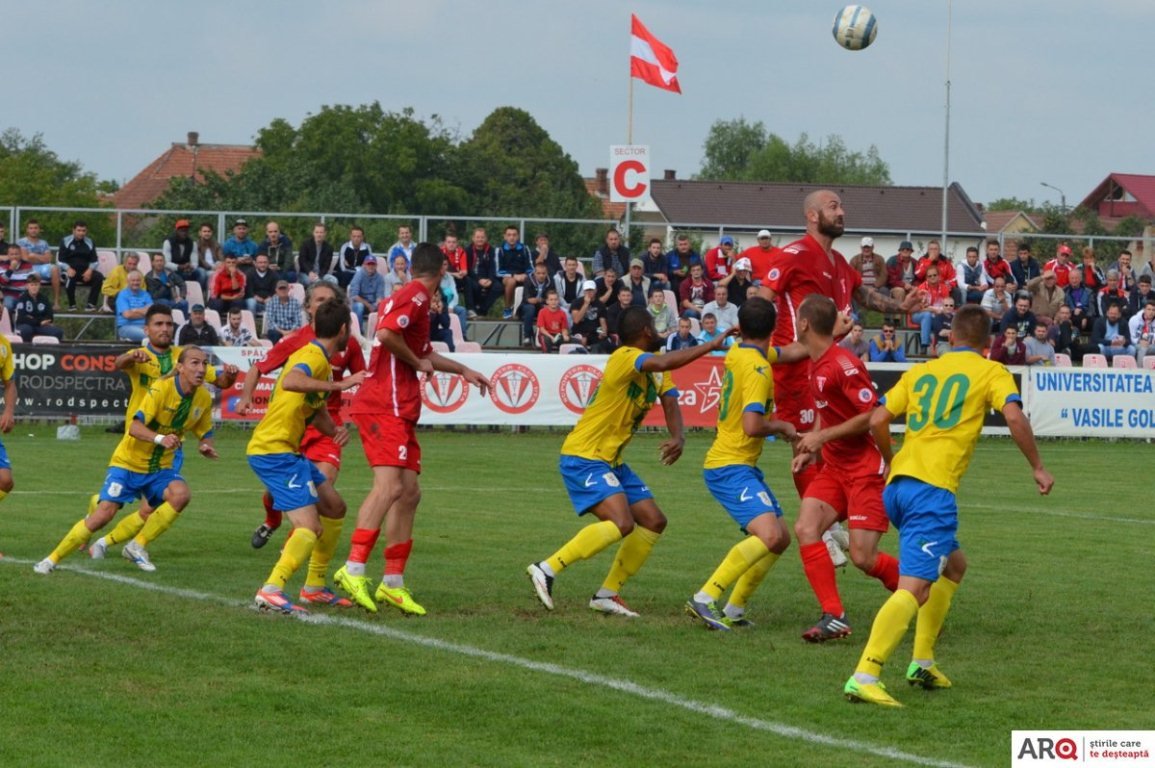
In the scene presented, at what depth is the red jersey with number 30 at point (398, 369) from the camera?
10.5 meters

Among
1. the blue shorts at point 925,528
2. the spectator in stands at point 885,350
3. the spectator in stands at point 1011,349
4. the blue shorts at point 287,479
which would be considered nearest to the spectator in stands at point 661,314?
the spectator in stands at point 885,350

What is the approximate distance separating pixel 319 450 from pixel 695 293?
16.7m

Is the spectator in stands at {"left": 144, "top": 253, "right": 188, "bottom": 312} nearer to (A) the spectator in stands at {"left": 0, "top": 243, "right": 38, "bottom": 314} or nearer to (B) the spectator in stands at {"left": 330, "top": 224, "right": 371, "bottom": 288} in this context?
(A) the spectator in stands at {"left": 0, "top": 243, "right": 38, "bottom": 314}

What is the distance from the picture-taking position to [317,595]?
10.7 meters

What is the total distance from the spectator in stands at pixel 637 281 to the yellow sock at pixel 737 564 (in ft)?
58.0

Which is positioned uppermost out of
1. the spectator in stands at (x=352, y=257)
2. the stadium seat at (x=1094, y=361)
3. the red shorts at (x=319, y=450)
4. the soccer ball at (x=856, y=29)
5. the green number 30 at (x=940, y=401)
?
the soccer ball at (x=856, y=29)

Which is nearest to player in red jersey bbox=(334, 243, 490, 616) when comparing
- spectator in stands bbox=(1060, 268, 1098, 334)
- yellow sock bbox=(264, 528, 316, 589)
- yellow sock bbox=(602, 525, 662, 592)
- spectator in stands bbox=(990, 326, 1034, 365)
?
yellow sock bbox=(264, 528, 316, 589)

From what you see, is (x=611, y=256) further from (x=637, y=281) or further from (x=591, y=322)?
(x=591, y=322)

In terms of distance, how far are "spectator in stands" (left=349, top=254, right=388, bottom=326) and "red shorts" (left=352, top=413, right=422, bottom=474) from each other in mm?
17161

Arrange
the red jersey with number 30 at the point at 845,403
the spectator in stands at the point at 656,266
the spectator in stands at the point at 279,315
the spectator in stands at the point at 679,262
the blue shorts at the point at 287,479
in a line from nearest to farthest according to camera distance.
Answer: the red jersey with number 30 at the point at 845,403 < the blue shorts at the point at 287,479 < the spectator in stands at the point at 279,315 < the spectator in stands at the point at 656,266 < the spectator in stands at the point at 679,262

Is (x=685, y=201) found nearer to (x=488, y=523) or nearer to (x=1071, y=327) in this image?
(x=1071, y=327)

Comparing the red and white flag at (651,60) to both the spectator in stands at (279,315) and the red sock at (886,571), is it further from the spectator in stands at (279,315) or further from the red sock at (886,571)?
the red sock at (886,571)

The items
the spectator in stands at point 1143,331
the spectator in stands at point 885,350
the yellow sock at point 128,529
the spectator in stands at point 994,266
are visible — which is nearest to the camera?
the yellow sock at point 128,529

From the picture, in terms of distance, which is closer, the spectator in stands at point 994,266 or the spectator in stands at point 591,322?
the spectator in stands at point 591,322
